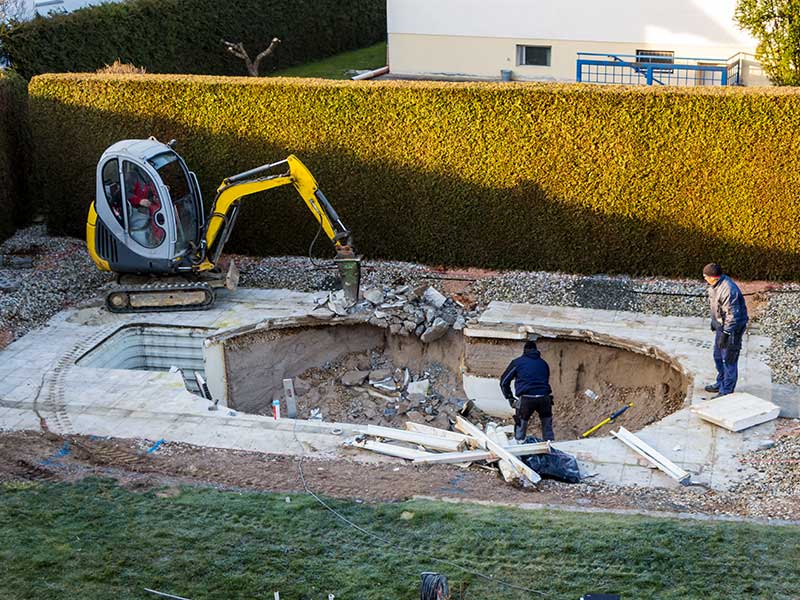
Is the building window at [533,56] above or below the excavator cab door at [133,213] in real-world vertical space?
above

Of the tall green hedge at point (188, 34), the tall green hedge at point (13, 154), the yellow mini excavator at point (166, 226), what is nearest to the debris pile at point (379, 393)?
the yellow mini excavator at point (166, 226)

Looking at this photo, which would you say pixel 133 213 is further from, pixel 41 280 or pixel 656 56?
pixel 656 56

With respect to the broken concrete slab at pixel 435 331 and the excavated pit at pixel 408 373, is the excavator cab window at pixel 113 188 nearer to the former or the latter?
the excavated pit at pixel 408 373

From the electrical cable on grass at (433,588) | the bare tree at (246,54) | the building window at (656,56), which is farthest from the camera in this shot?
the bare tree at (246,54)

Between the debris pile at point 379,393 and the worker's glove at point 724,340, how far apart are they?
13.2 ft

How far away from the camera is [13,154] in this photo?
21.2 m

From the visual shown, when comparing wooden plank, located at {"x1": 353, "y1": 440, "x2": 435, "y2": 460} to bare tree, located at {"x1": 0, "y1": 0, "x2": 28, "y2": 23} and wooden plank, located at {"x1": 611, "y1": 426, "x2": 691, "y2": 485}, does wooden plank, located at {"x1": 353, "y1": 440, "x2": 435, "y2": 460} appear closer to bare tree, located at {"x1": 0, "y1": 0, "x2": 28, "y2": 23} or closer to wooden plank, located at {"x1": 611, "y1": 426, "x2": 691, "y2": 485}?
wooden plank, located at {"x1": 611, "y1": 426, "x2": 691, "y2": 485}

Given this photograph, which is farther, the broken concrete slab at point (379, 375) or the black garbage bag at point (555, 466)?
the broken concrete slab at point (379, 375)

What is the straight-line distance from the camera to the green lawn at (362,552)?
986 cm

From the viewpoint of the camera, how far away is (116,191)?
1769cm

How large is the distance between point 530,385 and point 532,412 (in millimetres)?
503

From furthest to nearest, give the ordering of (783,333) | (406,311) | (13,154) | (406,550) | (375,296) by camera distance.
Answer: (13,154) < (375,296) < (406,311) < (783,333) < (406,550)

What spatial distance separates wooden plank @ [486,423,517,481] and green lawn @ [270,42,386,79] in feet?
68.3

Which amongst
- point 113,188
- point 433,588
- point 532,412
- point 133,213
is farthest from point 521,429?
point 113,188
